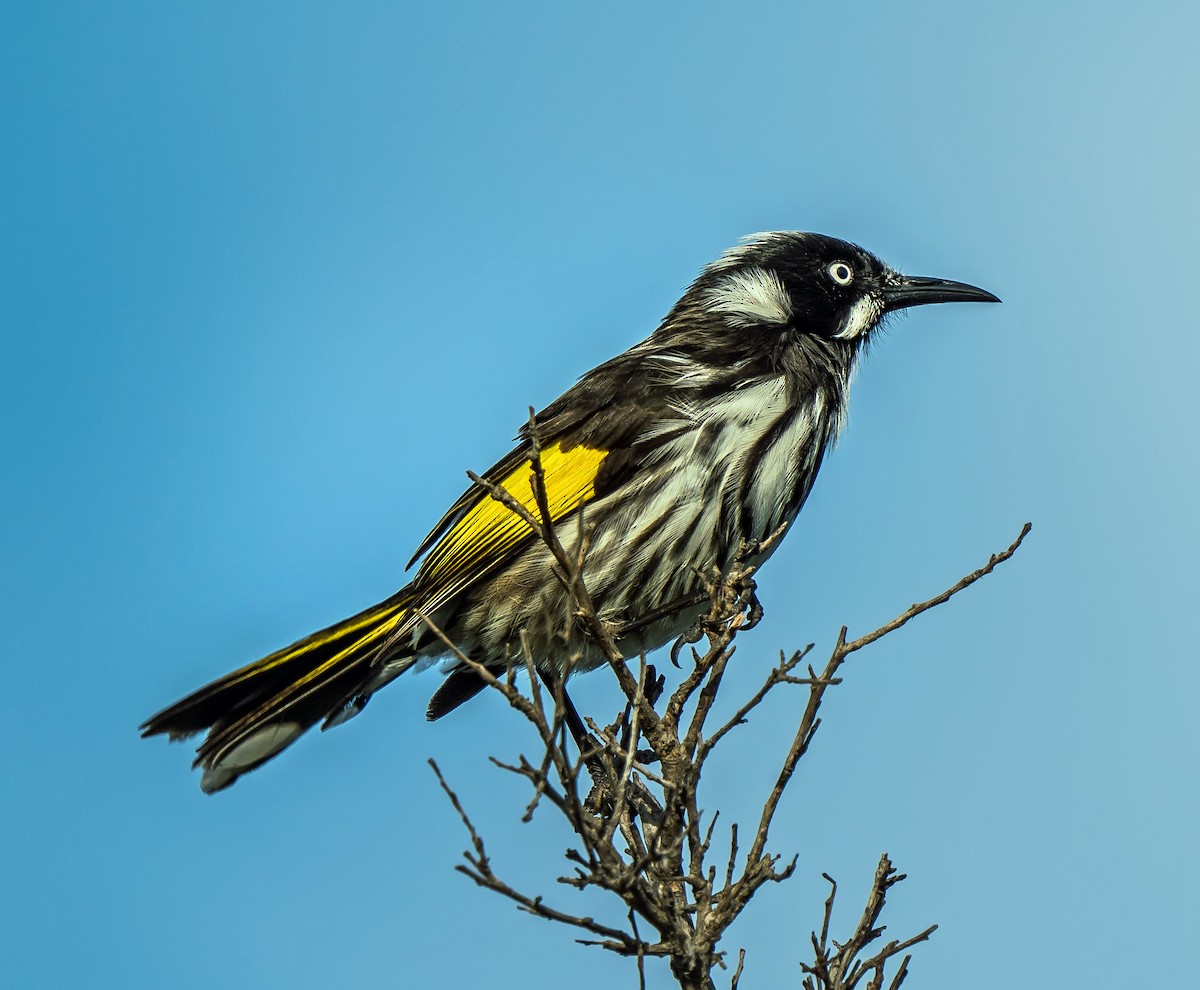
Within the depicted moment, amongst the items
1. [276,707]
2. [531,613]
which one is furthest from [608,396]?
[276,707]

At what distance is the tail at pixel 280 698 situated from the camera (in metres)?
6.14

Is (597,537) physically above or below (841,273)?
below

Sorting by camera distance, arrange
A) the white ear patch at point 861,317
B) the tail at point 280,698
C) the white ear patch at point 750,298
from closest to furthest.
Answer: the tail at point 280,698 → the white ear patch at point 750,298 → the white ear patch at point 861,317

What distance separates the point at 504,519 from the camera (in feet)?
20.9

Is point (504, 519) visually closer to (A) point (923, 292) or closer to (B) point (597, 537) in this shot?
(B) point (597, 537)

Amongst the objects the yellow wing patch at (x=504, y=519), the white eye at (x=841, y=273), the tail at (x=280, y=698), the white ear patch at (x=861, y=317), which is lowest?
the tail at (x=280, y=698)

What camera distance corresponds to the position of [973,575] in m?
4.51

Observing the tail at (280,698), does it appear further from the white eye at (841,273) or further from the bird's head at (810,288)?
the white eye at (841,273)

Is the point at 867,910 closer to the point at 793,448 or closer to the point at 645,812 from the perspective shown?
the point at 645,812

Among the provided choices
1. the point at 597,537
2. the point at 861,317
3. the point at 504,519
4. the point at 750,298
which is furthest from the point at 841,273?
the point at 504,519

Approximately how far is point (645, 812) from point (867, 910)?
814 millimetres

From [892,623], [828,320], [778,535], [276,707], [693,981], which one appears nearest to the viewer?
[693,981]

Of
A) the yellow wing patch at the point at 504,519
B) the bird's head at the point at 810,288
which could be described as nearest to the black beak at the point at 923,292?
the bird's head at the point at 810,288

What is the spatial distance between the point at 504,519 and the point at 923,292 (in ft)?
10.3
